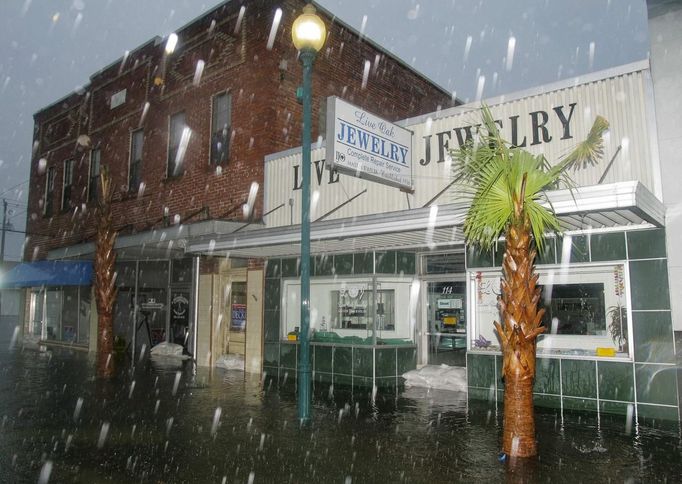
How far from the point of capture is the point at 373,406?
9.78 m

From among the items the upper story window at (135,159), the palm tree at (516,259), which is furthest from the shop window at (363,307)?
the upper story window at (135,159)

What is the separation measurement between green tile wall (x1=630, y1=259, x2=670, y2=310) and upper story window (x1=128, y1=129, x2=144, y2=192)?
1509cm

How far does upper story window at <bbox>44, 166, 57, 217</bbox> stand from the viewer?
78.0 feet

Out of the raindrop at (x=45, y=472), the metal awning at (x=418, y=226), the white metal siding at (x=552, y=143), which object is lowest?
the raindrop at (x=45, y=472)

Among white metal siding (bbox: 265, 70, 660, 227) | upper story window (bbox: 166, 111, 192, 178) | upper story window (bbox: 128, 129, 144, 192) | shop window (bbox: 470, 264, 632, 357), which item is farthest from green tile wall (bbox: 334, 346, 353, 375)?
upper story window (bbox: 128, 129, 144, 192)

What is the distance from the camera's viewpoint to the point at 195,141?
16484 mm

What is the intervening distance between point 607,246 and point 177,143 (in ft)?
41.6

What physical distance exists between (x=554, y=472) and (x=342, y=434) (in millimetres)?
2810

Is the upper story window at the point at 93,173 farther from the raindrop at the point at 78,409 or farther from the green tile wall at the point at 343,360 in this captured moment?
the green tile wall at the point at 343,360

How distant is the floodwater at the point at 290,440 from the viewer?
5984 millimetres

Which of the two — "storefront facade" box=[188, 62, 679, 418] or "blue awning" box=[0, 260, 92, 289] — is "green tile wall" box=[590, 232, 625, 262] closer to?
"storefront facade" box=[188, 62, 679, 418]

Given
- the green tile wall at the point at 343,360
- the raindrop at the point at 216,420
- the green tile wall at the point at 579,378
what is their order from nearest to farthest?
1. the raindrop at the point at 216,420
2. the green tile wall at the point at 579,378
3. the green tile wall at the point at 343,360

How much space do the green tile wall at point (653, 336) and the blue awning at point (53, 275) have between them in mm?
16793

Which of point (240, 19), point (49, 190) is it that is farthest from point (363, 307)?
point (49, 190)
